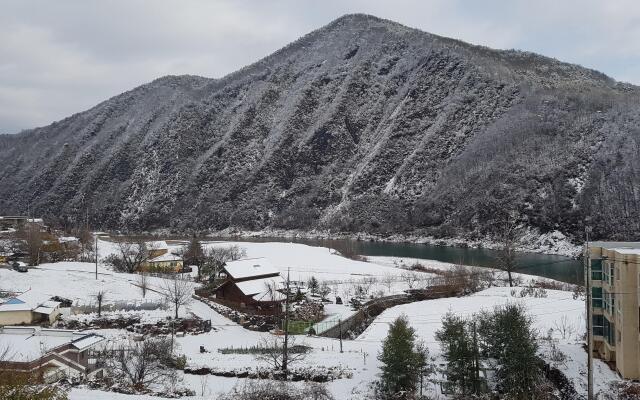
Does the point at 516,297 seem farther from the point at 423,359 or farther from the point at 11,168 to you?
the point at 11,168

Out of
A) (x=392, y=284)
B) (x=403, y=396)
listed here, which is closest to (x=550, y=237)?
(x=392, y=284)

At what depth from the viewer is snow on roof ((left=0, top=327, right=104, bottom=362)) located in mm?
19453

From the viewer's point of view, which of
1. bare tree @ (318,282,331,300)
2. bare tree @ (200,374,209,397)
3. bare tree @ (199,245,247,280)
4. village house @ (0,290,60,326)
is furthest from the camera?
bare tree @ (199,245,247,280)

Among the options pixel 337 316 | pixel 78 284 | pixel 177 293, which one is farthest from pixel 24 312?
A: pixel 337 316

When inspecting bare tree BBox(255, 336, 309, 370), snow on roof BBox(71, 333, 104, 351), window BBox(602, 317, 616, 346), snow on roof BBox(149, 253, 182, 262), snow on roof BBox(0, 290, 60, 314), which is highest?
window BBox(602, 317, 616, 346)

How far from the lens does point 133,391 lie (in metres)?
18.1

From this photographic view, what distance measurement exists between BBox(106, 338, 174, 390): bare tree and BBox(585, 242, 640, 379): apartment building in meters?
15.4

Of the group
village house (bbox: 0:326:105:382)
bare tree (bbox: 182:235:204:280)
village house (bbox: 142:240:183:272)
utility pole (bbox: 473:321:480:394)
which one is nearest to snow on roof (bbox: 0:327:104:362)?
village house (bbox: 0:326:105:382)

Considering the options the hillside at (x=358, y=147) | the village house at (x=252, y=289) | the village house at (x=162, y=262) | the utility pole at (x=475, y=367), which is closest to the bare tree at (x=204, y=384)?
the utility pole at (x=475, y=367)

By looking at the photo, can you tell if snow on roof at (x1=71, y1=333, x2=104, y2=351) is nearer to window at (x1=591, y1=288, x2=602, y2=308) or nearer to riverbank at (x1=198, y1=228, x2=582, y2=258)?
window at (x1=591, y1=288, x2=602, y2=308)

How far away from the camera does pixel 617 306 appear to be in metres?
17.3

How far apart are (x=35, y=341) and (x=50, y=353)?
5.45 feet

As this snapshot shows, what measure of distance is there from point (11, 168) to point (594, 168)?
571ft

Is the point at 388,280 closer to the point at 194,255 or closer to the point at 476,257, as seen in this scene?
the point at 194,255
